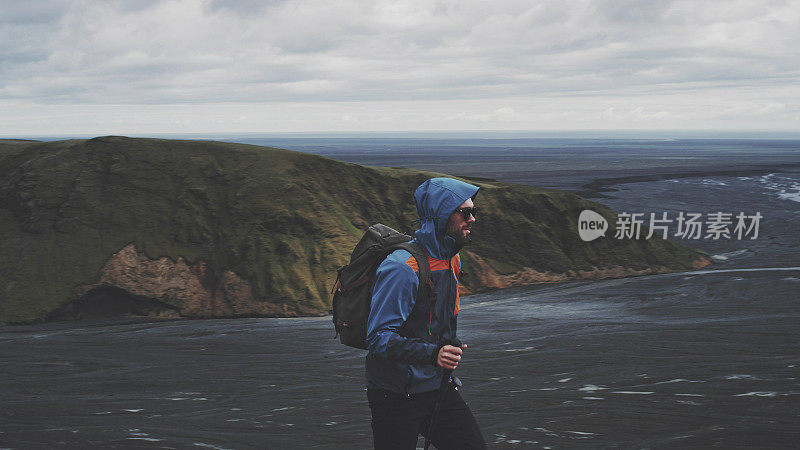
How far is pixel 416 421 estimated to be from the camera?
4496mm

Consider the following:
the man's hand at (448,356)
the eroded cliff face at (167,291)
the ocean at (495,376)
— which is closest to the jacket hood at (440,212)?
the man's hand at (448,356)

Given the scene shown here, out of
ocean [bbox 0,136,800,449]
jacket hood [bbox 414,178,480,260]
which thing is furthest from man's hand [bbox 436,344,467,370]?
ocean [bbox 0,136,800,449]

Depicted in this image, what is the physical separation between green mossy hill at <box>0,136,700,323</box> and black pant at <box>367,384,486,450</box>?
18.8m

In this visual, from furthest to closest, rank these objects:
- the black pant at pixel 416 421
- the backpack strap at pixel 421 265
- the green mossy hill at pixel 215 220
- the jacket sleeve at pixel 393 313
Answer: the green mossy hill at pixel 215 220
the black pant at pixel 416 421
the backpack strap at pixel 421 265
the jacket sleeve at pixel 393 313

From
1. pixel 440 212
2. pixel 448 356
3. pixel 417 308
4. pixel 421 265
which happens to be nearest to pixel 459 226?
pixel 440 212

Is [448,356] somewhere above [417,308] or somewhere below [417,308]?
below

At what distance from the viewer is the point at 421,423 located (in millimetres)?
4688

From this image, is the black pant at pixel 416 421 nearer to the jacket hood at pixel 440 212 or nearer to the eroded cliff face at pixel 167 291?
the jacket hood at pixel 440 212

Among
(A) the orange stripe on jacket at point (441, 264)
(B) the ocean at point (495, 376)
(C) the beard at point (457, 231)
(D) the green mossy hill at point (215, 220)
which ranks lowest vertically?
(B) the ocean at point (495, 376)

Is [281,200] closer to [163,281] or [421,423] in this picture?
[163,281]

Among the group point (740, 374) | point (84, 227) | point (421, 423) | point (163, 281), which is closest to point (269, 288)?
point (163, 281)

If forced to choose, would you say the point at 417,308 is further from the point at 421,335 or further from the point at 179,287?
the point at 179,287

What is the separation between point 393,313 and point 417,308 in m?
0.23

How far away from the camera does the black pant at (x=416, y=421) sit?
4.47 meters
